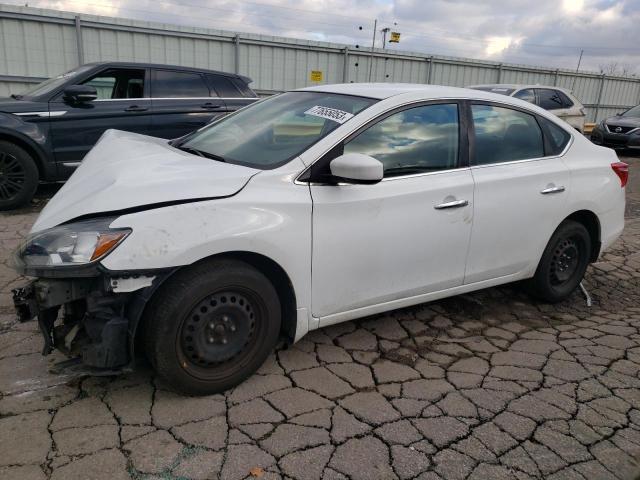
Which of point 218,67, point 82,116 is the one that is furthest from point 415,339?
point 218,67

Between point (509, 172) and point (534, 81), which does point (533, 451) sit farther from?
point (534, 81)

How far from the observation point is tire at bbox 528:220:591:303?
405 cm

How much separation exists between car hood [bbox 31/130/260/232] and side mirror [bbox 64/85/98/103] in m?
3.30

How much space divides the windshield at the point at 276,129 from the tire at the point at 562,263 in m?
1.93

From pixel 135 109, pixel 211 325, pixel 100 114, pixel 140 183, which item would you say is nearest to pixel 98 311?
pixel 211 325

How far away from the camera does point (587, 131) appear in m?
16.1

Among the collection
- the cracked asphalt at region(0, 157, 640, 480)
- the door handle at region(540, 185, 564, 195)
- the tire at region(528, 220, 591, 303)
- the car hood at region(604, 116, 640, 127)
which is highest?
the car hood at region(604, 116, 640, 127)

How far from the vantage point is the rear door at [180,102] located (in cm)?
692

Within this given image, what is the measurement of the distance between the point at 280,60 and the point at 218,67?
165cm

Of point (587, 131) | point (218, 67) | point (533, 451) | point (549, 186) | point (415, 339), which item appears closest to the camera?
point (533, 451)

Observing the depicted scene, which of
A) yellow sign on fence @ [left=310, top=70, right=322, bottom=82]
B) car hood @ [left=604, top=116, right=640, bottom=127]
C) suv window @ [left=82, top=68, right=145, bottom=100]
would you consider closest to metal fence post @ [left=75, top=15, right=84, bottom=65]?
suv window @ [left=82, top=68, right=145, bottom=100]

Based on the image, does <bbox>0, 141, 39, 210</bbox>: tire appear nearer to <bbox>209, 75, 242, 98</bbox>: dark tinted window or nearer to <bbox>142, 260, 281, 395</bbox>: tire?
<bbox>209, 75, 242, 98</bbox>: dark tinted window

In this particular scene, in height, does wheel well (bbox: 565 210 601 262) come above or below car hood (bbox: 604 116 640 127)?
below

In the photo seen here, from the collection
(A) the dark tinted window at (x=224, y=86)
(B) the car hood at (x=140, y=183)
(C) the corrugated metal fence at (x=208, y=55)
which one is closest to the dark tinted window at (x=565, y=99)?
(C) the corrugated metal fence at (x=208, y=55)
